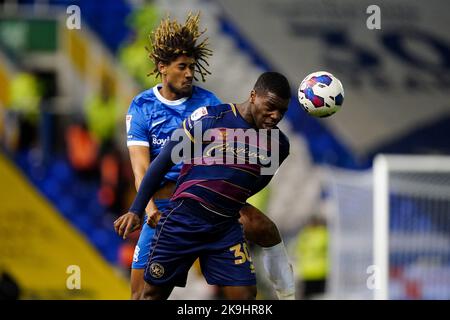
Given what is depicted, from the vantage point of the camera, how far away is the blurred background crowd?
49.3ft

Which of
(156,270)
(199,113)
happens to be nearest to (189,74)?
(199,113)

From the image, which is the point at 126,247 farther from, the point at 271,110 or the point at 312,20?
the point at 271,110

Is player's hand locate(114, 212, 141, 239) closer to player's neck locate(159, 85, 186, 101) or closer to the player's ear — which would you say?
player's neck locate(159, 85, 186, 101)

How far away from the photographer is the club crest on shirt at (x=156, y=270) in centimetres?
635

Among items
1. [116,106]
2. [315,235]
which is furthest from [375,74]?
[116,106]

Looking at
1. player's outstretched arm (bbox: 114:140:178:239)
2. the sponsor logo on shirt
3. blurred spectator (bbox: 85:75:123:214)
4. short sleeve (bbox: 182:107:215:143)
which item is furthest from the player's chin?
blurred spectator (bbox: 85:75:123:214)

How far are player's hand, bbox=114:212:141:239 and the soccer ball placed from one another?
131 cm

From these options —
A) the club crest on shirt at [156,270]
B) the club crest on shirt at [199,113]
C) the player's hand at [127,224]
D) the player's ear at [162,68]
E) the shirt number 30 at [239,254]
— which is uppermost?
the player's ear at [162,68]

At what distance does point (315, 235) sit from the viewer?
47.3ft

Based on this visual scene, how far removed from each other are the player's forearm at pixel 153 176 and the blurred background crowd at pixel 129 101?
8.18m

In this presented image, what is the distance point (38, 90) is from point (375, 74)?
17.3 ft

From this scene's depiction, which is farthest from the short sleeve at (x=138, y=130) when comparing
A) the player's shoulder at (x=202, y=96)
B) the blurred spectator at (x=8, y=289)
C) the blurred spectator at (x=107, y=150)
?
the blurred spectator at (x=107, y=150)

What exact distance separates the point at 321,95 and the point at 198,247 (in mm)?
1236

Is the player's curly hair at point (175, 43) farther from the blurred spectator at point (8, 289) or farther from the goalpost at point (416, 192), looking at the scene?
the goalpost at point (416, 192)
